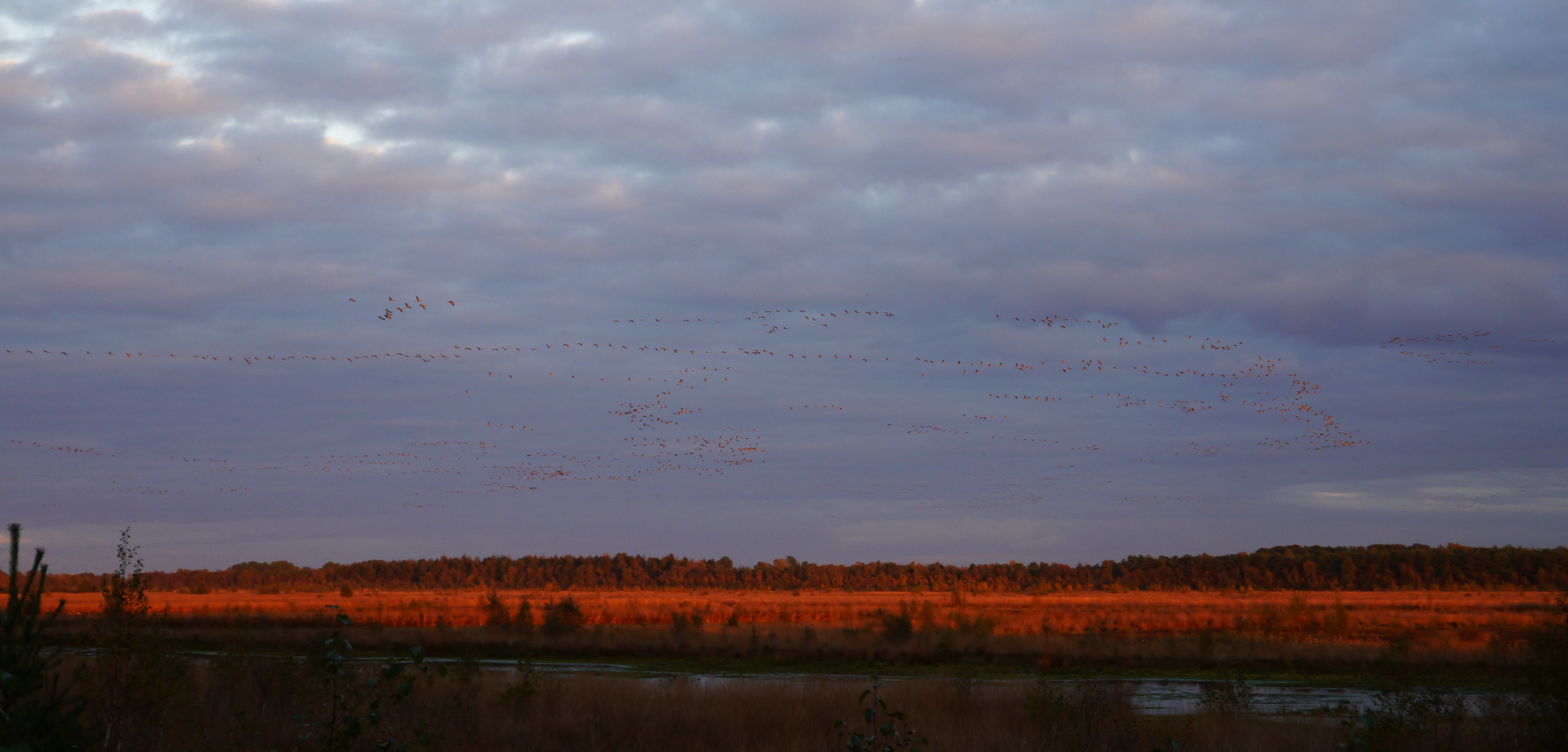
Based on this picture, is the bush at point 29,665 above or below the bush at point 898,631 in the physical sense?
above

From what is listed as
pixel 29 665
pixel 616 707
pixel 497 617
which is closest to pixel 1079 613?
pixel 497 617

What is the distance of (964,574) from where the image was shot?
571ft

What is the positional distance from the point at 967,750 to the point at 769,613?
201 feet

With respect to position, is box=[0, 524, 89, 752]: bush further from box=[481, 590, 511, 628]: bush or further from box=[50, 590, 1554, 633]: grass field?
box=[481, 590, 511, 628]: bush

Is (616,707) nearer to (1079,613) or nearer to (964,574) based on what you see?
(1079,613)

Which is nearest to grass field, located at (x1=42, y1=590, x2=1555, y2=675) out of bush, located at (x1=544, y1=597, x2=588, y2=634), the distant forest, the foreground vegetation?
bush, located at (x1=544, y1=597, x2=588, y2=634)

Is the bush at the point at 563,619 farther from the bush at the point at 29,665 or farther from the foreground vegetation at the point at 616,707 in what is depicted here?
the bush at the point at 29,665

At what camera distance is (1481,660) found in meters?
35.3

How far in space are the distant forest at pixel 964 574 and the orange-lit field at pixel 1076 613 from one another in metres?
28.5

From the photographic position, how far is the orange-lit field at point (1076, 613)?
53.5 m

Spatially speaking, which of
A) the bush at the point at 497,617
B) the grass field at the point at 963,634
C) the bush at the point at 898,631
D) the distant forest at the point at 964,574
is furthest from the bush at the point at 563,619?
the distant forest at the point at 964,574

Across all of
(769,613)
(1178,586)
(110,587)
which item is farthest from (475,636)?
(1178,586)

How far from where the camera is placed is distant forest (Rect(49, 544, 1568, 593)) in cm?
12950

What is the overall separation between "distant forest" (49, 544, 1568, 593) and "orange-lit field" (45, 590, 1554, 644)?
28.5 meters
